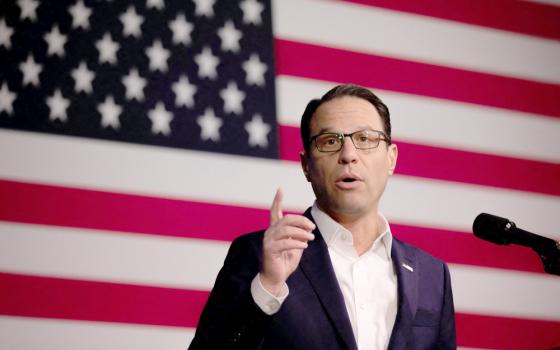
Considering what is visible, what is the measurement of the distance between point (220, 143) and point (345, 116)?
0.88m

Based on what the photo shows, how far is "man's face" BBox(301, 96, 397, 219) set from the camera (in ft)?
4.86

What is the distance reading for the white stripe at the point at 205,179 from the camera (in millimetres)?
2137

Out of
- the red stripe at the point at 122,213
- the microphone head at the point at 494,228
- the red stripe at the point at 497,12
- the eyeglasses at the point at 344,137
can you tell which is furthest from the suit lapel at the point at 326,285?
the red stripe at the point at 497,12

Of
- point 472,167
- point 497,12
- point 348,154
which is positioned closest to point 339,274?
point 348,154

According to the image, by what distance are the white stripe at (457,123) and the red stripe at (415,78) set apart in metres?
0.04

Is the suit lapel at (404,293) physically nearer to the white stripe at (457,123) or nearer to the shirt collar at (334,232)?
the shirt collar at (334,232)

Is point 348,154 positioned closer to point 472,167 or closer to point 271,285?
point 271,285

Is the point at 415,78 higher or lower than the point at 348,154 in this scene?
higher

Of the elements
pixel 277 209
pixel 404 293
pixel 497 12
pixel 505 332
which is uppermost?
pixel 497 12

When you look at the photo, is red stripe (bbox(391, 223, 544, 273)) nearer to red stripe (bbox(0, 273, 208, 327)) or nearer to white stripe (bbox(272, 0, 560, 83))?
white stripe (bbox(272, 0, 560, 83))

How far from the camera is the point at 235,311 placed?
121 centimetres

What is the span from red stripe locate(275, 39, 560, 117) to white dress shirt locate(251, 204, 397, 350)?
1064mm

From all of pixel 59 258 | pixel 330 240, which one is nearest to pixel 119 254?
pixel 59 258

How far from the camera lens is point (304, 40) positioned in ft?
8.26
